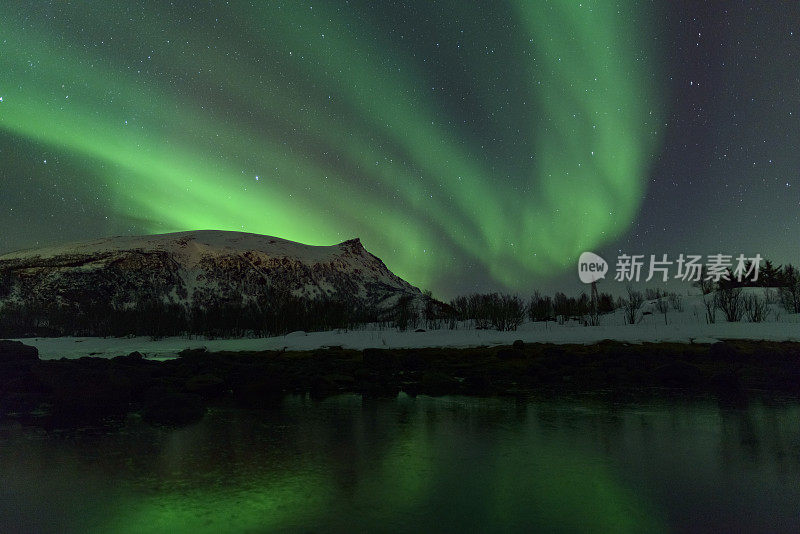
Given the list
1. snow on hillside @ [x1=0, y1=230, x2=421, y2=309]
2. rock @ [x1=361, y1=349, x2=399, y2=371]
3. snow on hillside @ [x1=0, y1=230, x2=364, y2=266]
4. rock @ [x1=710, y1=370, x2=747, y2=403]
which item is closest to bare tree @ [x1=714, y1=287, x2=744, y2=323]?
rock @ [x1=710, y1=370, x2=747, y2=403]

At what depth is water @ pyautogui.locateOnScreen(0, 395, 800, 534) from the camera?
355 cm

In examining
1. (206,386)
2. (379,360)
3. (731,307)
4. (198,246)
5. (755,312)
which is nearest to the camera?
(206,386)

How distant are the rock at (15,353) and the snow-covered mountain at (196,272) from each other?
3233 inches

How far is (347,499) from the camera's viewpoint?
390cm

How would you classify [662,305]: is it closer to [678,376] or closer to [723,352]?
[723,352]

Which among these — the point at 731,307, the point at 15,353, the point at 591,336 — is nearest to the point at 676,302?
the point at 731,307

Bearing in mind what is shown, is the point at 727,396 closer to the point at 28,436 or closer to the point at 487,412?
the point at 487,412

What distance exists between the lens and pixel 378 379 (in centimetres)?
1118

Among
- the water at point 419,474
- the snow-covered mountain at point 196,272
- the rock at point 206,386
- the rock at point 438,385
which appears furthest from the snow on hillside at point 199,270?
the water at point 419,474

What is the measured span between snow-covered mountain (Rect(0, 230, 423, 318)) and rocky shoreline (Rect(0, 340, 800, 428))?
81.9 m

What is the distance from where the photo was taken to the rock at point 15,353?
40.4 feet

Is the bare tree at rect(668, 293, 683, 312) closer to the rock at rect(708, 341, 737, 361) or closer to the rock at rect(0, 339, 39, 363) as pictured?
the rock at rect(708, 341, 737, 361)

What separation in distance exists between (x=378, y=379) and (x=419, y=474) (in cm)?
667

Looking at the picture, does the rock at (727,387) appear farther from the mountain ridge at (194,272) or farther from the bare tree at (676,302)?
the mountain ridge at (194,272)
